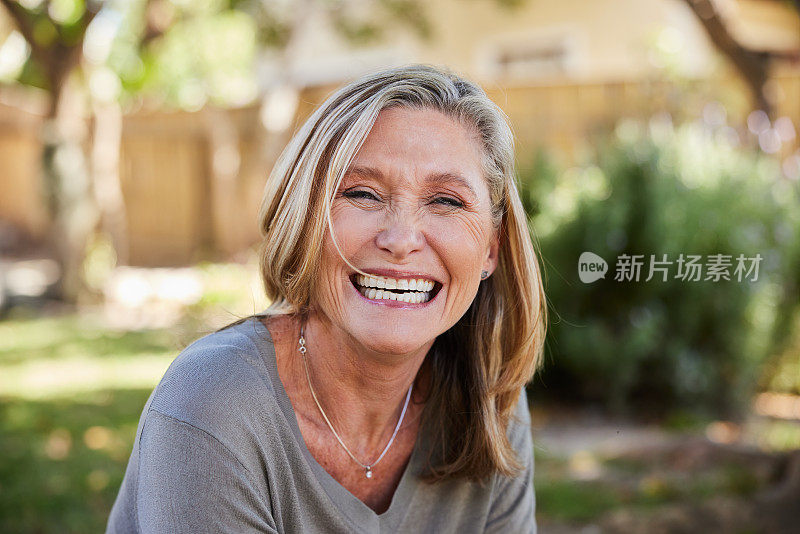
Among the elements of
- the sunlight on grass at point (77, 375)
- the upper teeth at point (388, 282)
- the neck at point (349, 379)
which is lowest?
the sunlight on grass at point (77, 375)

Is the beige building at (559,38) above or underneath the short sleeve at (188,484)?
above

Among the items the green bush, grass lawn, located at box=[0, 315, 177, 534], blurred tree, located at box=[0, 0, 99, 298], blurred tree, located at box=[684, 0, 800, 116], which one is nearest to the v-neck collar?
grass lawn, located at box=[0, 315, 177, 534]

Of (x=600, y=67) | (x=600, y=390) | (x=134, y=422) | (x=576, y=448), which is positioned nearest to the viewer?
(x=576, y=448)

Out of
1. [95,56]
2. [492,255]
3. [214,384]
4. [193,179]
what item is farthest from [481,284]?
[193,179]

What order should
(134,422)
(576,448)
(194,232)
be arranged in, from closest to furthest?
(576,448) → (134,422) → (194,232)

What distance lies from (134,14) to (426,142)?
10.4 meters

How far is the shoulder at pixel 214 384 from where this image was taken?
163 cm

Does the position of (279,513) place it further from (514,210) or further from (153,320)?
(153,320)

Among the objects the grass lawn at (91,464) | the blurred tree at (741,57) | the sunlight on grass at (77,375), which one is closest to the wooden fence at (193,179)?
the sunlight on grass at (77,375)

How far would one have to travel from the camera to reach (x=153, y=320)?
8.73m

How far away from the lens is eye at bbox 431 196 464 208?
1826 mm

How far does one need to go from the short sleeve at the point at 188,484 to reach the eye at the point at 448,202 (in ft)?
2.33

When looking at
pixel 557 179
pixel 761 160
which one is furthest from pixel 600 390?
pixel 761 160

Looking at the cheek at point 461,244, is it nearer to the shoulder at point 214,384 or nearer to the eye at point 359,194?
the eye at point 359,194
